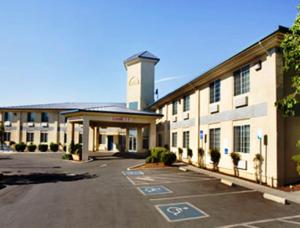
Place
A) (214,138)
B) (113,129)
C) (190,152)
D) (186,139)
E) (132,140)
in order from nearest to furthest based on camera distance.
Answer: (214,138) → (190,152) → (186,139) → (132,140) → (113,129)

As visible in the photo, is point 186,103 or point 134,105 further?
point 134,105

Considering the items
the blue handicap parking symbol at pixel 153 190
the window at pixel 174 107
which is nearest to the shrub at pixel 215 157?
the blue handicap parking symbol at pixel 153 190

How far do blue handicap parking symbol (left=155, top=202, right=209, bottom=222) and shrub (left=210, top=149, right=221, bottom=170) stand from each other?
855 centimetres

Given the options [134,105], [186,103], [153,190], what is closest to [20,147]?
[134,105]

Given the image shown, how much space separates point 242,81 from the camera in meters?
15.7

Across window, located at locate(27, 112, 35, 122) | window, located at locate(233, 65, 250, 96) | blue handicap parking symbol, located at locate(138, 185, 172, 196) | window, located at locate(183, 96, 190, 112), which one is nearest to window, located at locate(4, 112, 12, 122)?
window, located at locate(27, 112, 35, 122)

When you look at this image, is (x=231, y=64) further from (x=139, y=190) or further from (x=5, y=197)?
(x=5, y=197)

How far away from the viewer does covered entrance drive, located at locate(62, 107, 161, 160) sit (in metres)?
26.0

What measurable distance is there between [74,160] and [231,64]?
17.9 metres

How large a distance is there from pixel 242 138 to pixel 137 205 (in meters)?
8.60

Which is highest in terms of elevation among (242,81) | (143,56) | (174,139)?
(143,56)

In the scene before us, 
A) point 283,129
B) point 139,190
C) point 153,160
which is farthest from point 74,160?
point 283,129

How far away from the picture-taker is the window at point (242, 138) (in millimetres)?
14867

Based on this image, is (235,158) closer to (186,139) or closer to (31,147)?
(186,139)
